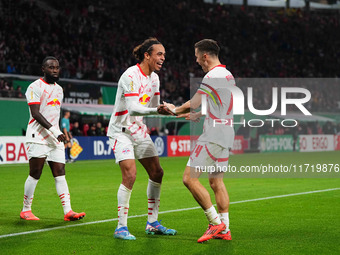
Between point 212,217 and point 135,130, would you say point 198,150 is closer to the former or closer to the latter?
point 212,217

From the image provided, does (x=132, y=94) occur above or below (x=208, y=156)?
above

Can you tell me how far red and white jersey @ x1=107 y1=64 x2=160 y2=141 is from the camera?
296 inches

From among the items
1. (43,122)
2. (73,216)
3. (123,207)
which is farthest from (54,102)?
(123,207)

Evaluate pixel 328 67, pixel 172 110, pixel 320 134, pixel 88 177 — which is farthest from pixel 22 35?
pixel 328 67

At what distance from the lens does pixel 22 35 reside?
31625mm

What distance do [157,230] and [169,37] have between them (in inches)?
1448

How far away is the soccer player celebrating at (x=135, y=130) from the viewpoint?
24.7 feet

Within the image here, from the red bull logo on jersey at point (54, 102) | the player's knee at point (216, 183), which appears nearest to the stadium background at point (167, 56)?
the red bull logo on jersey at point (54, 102)

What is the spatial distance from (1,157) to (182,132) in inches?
584

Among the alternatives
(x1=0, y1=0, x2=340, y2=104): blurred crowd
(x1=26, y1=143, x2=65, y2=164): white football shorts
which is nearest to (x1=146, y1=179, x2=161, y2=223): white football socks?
(x1=26, y1=143, x2=65, y2=164): white football shorts

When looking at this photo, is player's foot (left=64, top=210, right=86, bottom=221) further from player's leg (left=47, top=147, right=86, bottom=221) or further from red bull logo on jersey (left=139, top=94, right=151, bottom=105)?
red bull logo on jersey (left=139, top=94, right=151, bottom=105)

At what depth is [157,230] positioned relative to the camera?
7906 millimetres

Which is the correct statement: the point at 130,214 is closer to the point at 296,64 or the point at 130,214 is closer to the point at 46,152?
the point at 46,152

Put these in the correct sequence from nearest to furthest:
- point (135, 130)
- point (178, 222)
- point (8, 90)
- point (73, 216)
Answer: point (135, 130) < point (178, 222) < point (73, 216) < point (8, 90)
